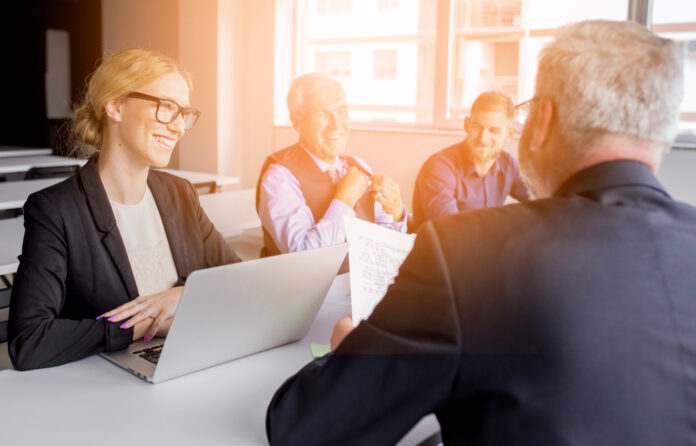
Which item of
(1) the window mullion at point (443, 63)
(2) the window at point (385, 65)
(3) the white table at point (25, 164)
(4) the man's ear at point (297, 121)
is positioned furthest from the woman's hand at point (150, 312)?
(2) the window at point (385, 65)

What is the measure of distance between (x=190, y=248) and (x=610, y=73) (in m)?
1.32

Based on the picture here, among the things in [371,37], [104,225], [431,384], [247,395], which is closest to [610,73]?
[431,384]

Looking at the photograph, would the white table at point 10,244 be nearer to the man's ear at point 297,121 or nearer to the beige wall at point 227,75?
the man's ear at point 297,121

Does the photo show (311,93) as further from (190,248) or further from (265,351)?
(265,351)

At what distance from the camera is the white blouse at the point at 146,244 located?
1.75m

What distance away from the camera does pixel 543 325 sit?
0.76 m

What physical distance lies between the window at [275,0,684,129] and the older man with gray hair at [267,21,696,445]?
4.33 meters

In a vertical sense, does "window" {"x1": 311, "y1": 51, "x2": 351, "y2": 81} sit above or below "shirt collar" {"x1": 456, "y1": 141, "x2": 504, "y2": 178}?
above

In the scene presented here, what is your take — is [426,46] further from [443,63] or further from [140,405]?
[140,405]

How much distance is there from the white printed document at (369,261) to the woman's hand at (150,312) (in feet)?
1.45

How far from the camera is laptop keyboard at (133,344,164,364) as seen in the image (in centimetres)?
136

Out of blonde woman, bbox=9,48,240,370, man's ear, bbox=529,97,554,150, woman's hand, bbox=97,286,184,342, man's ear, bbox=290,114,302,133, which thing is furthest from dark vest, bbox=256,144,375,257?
man's ear, bbox=529,97,554,150

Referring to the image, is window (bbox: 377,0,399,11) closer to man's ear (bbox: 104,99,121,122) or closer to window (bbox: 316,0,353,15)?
window (bbox: 316,0,353,15)

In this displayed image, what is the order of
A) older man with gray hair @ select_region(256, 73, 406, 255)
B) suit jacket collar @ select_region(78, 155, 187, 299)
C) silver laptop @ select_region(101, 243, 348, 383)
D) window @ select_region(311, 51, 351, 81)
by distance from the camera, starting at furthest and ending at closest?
window @ select_region(311, 51, 351, 81) → older man with gray hair @ select_region(256, 73, 406, 255) → suit jacket collar @ select_region(78, 155, 187, 299) → silver laptop @ select_region(101, 243, 348, 383)
